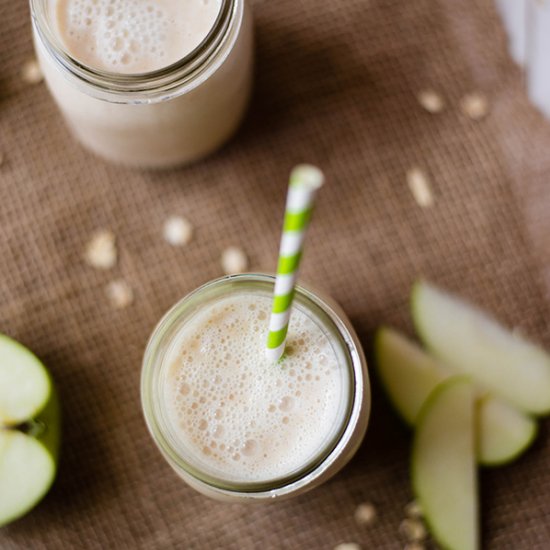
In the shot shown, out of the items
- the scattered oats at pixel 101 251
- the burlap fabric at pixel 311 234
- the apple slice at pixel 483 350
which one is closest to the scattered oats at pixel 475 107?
the burlap fabric at pixel 311 234

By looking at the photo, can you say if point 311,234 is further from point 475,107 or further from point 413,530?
point 413,530

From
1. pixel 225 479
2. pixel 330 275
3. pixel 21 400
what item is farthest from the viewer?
pixel 330 275

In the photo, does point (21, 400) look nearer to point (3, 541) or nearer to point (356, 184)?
point (3, 541)

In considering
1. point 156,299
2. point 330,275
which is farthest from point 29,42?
point 330,275

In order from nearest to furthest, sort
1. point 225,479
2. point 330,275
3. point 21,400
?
point 225,479 → point 21,400 → point 330,275

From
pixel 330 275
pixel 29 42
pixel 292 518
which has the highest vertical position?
pixel 29 42

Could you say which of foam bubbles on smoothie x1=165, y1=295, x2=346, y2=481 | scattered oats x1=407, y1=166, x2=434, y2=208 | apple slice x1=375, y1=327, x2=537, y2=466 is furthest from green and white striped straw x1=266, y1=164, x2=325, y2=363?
scattered oats x1=407, y1=166, x2=434, y2=208
